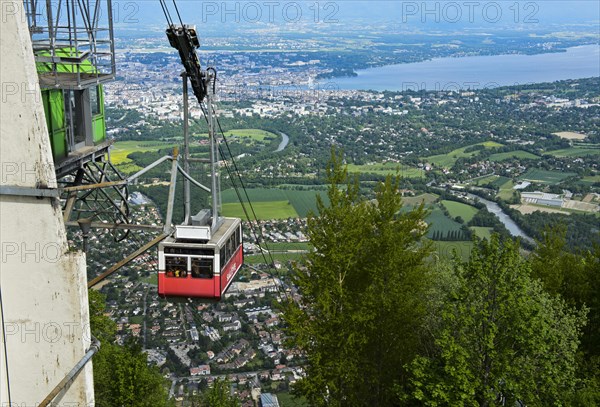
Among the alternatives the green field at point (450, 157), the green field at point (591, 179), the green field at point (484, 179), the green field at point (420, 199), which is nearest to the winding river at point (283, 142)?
the green field at point (450, 157)

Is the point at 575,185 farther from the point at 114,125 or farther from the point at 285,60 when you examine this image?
the point at 285,60

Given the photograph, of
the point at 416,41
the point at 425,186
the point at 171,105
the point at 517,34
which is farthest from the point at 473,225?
the point at 517,34

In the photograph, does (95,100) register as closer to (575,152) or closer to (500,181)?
(500,181)

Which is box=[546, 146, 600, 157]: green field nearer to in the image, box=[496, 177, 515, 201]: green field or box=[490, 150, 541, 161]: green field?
box=[490, 150, 541, 161]: green field

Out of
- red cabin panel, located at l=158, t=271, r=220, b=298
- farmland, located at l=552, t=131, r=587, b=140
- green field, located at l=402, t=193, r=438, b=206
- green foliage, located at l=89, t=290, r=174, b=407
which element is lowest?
green field, located at l=402, t=193, r=438, b=206

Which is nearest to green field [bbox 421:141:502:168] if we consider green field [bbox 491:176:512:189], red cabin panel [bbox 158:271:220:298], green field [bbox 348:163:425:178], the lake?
green field [bbox 348:163:425:178]

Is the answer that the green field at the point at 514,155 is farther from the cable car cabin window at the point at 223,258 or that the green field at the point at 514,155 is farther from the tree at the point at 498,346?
the cable car cabin window at the point at 223,258
